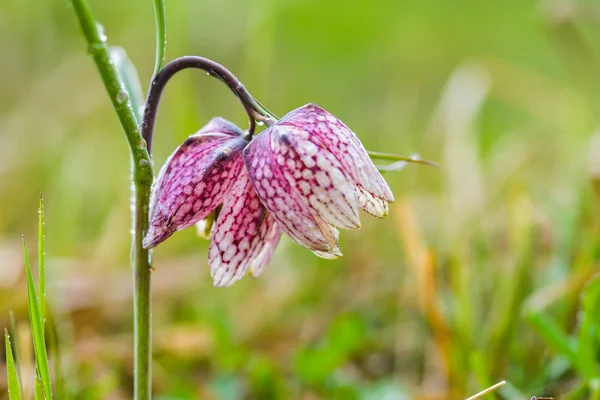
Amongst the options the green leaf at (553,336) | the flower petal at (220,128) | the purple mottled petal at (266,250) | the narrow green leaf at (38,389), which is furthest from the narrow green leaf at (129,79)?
the green leaf at (553,336)

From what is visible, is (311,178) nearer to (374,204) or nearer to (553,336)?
(374,204)

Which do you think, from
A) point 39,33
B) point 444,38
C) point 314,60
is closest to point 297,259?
point 39,33

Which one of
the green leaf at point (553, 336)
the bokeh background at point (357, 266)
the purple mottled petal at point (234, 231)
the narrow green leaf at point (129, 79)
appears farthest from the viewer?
the bokeh background at point (357, 266)

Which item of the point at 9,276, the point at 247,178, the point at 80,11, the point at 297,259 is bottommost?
the point at 297,259

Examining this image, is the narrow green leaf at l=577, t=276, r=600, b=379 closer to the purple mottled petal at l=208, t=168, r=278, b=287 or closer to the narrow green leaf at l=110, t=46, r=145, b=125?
the purple mottled petal at l=208, t=168, r=278, b=287

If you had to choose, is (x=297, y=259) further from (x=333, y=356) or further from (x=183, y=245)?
(x=333, y=356)

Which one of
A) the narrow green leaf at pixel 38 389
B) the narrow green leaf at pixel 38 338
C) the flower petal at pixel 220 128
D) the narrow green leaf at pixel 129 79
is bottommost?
the narrow green leaf at pixel 38 389

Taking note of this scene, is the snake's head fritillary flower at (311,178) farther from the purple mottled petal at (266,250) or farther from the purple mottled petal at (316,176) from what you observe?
the purple mottled petal at (266,250)
